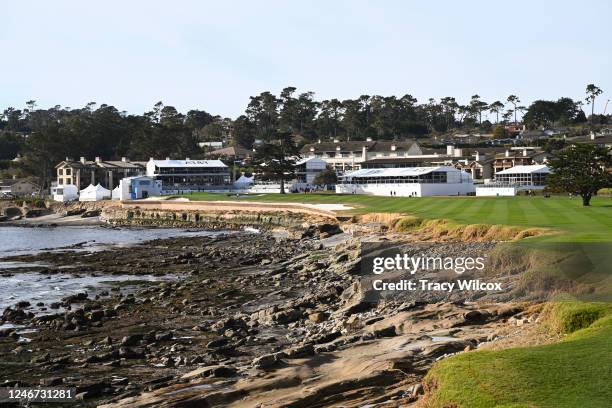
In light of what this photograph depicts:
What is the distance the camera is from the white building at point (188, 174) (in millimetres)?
134000

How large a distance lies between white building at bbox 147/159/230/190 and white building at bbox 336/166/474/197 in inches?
1439

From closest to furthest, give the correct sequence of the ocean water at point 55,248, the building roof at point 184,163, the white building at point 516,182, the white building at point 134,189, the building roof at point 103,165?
1. the ocean water at point 55,248
2. the white building at point 516,182
3. the white building at point 134,189
4. the building roof at point 184,163
5. the building roof at point 103,165

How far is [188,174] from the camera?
446ft

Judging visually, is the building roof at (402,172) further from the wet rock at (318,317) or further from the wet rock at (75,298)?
the wet rock at (318,317)

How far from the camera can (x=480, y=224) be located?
41.8 m

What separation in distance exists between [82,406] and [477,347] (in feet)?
32.7

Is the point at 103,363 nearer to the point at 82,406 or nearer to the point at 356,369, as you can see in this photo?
the point at 82,406

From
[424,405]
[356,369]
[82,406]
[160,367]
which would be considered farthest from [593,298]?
[82,406]

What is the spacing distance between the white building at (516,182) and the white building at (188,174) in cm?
5062

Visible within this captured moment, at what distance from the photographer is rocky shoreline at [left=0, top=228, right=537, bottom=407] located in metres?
17.9

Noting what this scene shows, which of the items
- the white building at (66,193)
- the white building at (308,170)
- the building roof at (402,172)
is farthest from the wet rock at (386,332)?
the white building at (66,193)

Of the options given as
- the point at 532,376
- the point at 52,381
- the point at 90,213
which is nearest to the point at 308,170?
the point at 90,213

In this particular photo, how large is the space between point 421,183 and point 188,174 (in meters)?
51.9

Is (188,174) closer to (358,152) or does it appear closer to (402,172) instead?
(358,152)
